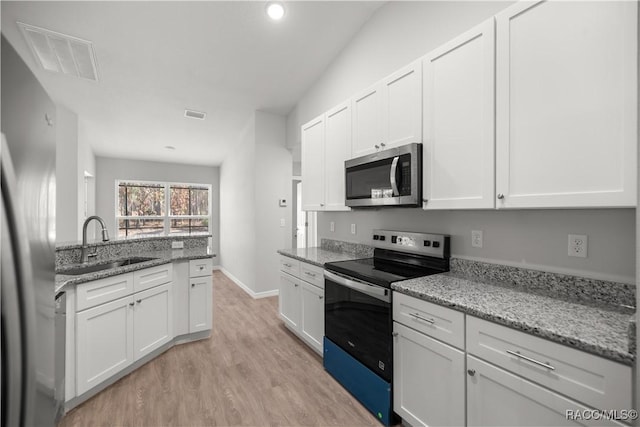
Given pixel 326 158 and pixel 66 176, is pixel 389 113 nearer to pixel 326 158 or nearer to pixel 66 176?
pixel 326 158

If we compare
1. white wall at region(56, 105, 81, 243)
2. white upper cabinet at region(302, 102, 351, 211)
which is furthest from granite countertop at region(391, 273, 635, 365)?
white wall at region(56, 105, 81, 243)

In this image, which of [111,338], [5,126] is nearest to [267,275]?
[111,338]

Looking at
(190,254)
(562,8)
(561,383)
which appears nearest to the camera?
(561,383)

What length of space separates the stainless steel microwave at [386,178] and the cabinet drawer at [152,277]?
1.83 meters

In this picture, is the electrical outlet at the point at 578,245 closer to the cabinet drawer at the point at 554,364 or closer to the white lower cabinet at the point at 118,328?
the cabinet drawer at the point at 554,364

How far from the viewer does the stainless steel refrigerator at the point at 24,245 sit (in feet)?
1.81

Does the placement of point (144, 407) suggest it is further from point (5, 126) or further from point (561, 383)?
point (561, 383)

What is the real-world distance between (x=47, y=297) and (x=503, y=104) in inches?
77.4

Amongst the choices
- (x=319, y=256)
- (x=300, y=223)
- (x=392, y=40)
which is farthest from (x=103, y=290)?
(x=300, y=223)

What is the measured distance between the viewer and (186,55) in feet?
9.87

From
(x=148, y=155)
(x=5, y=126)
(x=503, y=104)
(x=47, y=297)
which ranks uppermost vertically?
(x=148, y=155)

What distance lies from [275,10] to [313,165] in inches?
57.1

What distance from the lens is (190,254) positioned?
2.97 metres

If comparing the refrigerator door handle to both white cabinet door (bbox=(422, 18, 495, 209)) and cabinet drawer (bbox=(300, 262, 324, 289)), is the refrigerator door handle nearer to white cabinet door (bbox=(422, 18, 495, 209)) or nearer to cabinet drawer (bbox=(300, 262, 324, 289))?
white cabinet door (bbox=(422, 18, 495, 209))
